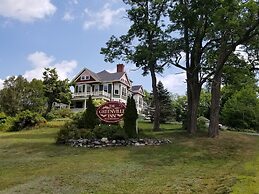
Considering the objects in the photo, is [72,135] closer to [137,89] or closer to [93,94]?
[93,94]

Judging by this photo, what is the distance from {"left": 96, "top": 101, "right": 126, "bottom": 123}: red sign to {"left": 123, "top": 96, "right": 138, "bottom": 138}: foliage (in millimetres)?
735

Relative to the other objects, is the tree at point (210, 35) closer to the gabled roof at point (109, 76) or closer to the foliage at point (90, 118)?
the foliage at point (90, 118)

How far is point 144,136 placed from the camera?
2247 centimetres

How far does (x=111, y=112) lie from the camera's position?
23047 millimetres

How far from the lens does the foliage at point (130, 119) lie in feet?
71.4

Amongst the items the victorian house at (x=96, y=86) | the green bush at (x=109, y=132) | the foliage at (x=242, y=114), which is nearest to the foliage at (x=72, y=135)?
the green bush at (x=109, y=132)

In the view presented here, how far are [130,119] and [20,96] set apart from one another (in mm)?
26154

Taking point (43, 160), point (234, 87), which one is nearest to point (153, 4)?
point (234, 87)

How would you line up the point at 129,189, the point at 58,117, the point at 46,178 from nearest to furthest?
the point at 129,189
the point at 46,178
the point at 58,117

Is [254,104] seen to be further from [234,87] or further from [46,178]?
[46,178]

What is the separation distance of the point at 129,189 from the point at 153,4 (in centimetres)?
2203

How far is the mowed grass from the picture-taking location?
1103 centimetres

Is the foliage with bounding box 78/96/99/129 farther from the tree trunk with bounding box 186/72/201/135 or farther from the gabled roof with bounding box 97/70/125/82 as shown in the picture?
the gabled roof with bounding box 97/70/125/82

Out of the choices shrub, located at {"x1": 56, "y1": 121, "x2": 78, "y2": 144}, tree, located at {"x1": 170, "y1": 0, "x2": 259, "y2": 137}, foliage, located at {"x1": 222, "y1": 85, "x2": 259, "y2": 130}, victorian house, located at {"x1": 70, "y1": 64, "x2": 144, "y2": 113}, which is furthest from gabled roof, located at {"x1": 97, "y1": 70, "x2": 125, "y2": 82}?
shrub, located at {"x1": 56, "y1": 121, "x2": 78, "y2": 144}
